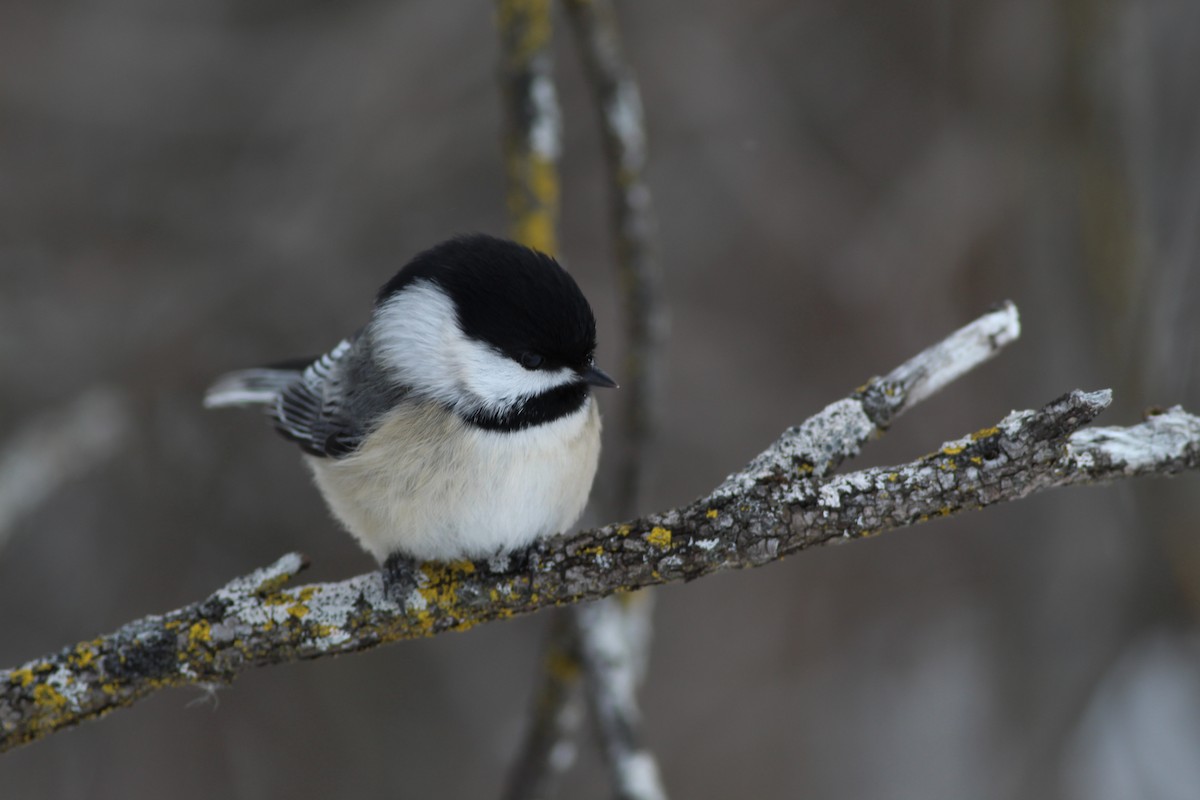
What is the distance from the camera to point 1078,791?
3557mm

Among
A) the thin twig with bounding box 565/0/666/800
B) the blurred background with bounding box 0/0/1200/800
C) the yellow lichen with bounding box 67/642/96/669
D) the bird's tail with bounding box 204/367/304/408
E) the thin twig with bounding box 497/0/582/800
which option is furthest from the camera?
the blurred background with bounding box 0/0/1200/800

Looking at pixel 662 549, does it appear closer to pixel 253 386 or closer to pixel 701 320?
pixel 253 386

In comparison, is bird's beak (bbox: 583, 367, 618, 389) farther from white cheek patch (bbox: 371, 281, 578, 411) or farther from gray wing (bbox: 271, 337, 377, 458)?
gray wing (bbox: 271, 337, 377, 458)

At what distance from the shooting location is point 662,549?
59.2 inches

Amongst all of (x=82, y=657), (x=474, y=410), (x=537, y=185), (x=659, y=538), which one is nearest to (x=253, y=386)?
(x=537, y=185)

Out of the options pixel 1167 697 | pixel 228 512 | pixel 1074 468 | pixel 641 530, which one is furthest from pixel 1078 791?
pixel 228 512

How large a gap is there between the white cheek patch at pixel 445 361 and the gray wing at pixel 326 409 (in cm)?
14

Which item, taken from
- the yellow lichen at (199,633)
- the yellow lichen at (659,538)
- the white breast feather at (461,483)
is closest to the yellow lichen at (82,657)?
the yellow lichen at (199,633)

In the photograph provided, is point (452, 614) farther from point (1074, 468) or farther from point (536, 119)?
point (536, 119)

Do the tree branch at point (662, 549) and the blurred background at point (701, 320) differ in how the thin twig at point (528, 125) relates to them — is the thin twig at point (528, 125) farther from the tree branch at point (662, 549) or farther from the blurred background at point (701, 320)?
the tree branch at point (662, 549)

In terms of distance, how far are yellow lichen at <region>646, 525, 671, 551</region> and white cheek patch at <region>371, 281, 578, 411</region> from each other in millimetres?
426

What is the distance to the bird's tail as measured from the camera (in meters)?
2.51

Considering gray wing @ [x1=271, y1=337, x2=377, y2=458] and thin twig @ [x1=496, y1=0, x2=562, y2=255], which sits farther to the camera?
thin twig @ [x1=496, y1=0, x2=562, y2=255]

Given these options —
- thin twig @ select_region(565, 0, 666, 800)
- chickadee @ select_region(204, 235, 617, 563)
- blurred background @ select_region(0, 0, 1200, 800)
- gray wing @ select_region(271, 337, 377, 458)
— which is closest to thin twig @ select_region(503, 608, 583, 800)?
thin twig @ select_region(565, 0, 666, 800)
